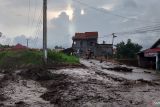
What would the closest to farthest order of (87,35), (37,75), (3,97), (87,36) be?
(3,97)
(37,75)
(87,36)
(87,35)

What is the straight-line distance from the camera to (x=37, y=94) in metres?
19.4

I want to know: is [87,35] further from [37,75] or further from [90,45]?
[37,75]

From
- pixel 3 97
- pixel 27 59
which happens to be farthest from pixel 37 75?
pixel 27 59

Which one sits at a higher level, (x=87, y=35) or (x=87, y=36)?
(x=87, y=35)

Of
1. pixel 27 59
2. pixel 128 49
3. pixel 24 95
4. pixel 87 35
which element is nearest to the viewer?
pixel 24 95

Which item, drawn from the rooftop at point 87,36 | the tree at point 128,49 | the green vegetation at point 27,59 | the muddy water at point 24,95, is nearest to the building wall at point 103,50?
Answer: the rooftop at point 87,36

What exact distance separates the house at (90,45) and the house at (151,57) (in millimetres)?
22407

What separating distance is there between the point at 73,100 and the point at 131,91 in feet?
16.0

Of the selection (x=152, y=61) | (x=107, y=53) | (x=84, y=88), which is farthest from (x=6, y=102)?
(x=107, y=53)

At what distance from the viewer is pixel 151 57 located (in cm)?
5384

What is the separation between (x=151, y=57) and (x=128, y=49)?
14.9 metres

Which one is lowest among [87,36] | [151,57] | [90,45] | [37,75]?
[37,75]

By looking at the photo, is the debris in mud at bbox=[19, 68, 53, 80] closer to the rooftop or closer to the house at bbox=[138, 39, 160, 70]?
the house at bbox=[138, 39, 160, 70]

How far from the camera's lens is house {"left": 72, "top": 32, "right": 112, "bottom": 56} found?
78500 mm
